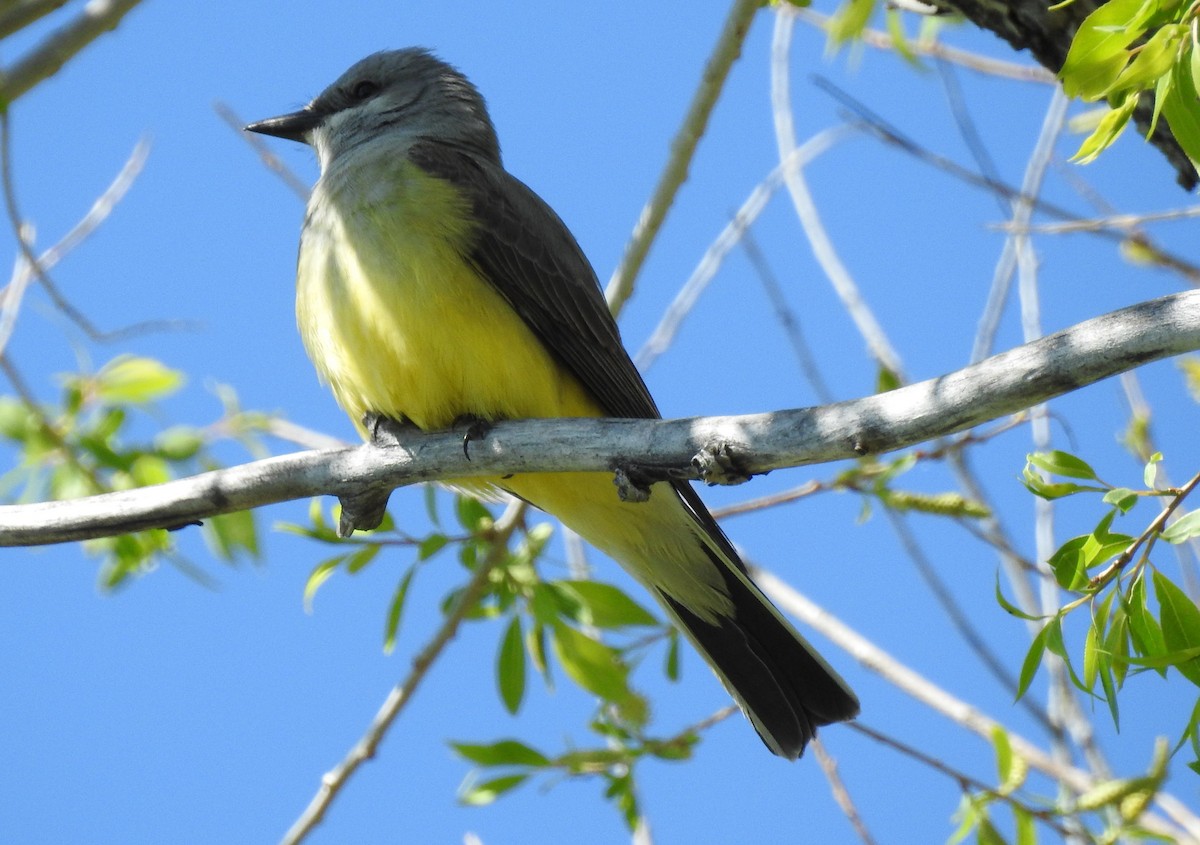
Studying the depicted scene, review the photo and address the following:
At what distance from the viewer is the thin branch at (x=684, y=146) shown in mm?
4562

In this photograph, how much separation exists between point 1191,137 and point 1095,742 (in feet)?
10.8

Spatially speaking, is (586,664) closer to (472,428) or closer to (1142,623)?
(472,428)

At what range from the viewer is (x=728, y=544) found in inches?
172

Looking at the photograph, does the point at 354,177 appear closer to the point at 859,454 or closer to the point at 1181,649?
the point at 859,454

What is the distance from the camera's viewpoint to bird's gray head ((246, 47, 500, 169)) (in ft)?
18.1

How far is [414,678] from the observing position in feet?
15.6

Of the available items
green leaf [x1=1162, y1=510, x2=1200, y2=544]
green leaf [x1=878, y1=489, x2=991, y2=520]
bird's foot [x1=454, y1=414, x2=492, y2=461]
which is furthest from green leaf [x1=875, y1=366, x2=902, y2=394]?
green leaf [x1=1162, y1=510, x2=1200, y2=544]

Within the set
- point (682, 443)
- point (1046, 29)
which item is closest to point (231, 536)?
point (682, 443)

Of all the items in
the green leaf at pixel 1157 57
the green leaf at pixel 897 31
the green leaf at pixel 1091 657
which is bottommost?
the green leaf at pixel 1091 657

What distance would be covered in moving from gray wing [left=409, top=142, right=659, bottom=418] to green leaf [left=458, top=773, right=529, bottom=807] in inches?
52.0

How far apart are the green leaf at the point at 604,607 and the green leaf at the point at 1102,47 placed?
2489mm

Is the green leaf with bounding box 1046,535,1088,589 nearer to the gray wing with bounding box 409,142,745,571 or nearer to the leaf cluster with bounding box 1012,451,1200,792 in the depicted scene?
the leaf cluster with bounding box 1012,451,1200,792

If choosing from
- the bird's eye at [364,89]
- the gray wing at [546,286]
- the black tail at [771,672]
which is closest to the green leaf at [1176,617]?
the black tail at [771,672]

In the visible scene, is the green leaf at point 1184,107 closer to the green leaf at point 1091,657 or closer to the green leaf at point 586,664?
the green leaf at point 1091,657
